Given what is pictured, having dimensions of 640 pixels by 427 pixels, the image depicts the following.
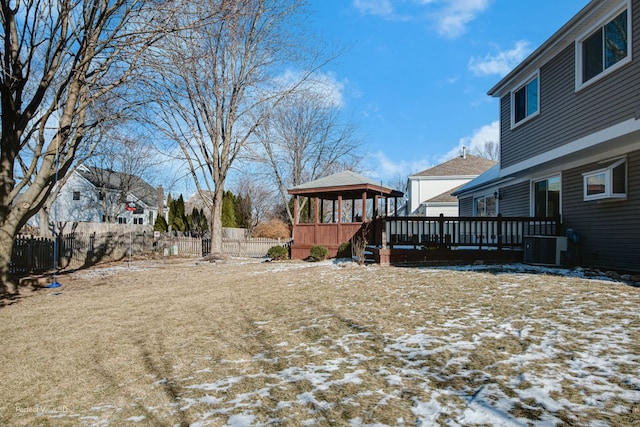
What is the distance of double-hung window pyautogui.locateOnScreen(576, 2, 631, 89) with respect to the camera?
7.51m

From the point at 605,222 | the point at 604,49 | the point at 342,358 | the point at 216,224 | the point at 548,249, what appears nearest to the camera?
the point at 342,358

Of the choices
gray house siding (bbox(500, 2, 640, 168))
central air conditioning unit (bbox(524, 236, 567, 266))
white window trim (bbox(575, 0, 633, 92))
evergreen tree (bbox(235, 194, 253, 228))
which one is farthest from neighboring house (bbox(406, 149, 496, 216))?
white window trim (bbox(575, 0, 633, 92))

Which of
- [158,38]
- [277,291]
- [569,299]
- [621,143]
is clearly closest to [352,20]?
[158,38]

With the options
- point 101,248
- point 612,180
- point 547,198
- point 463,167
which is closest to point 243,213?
point 101,248

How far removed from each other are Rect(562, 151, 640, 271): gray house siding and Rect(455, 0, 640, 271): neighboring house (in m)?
0.02

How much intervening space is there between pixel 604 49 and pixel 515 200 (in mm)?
6198

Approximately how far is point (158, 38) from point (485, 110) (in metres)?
26.0

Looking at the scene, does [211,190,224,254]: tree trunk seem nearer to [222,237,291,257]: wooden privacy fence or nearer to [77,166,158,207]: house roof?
[222,237,291,257]: wooden privacy fence

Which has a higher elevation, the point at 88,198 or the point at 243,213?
the point at 88,198

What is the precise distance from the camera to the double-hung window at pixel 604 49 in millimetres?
7512

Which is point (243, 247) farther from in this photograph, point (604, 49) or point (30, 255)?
point (604, 49)

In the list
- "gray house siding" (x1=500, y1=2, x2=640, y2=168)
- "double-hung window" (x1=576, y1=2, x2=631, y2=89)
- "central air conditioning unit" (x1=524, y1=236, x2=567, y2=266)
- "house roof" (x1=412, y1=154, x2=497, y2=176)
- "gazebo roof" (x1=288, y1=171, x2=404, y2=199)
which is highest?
"house roof" (x1=412, y1=154, x2=497, y2=176)

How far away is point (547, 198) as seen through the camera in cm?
1127

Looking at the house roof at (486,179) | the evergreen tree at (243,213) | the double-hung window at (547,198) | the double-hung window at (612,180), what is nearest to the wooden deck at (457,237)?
the double-hung window at (547,198)
